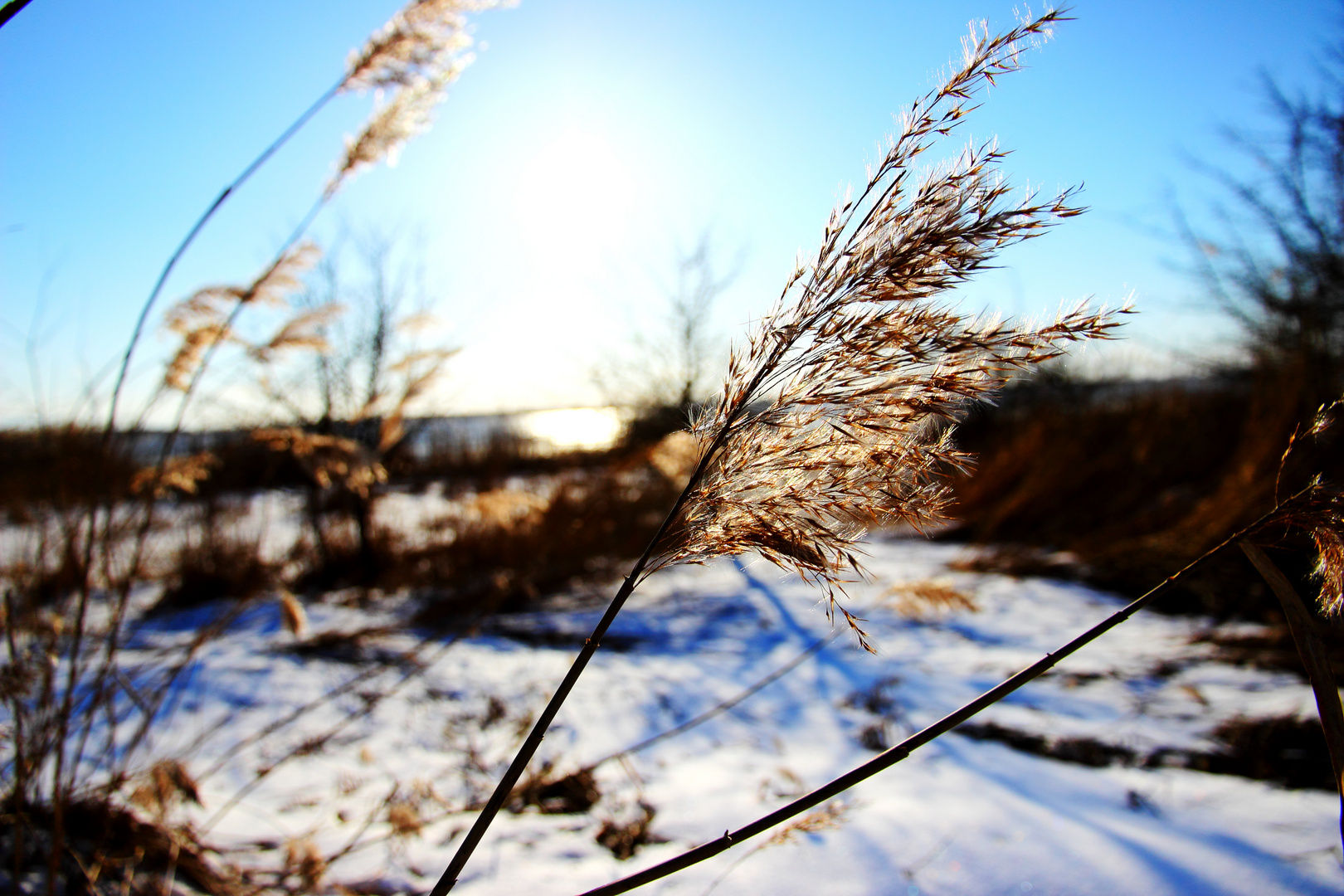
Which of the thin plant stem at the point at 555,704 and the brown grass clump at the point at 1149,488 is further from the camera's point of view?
the brown grass clump at the point at 1149,488

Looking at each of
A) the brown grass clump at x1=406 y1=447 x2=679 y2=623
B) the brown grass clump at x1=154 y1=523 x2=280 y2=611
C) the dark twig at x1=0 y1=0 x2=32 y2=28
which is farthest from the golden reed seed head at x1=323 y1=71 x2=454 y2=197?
the brown grass clump at x1=154 y1=523 x2=280 y2=611

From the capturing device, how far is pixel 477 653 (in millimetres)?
4031

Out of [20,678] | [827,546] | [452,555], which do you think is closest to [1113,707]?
[827,546]

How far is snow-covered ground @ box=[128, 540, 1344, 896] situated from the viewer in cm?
171

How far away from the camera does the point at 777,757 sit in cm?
258

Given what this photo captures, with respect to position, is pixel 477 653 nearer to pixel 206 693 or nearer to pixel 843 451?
pixel 206 693

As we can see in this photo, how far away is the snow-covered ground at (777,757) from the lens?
1.71m

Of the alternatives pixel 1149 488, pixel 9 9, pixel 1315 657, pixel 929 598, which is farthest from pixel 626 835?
pixel 1149 488

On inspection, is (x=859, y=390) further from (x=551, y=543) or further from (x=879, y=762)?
(x=551, y=543)

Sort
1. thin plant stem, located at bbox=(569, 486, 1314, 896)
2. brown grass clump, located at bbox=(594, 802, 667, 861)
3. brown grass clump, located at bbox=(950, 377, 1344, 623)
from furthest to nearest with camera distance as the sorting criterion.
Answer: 1. brown grass clump, located at bbox=(950, 377, 1344, 623)
2. brown grass clump, located at bbox=(594, 802, 667, 861)
3. thin plant stem, located at bbox=(569, 486, 1314, 896)

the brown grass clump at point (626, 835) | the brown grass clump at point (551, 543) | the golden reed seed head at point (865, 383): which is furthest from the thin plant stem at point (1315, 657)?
the brown grass clump at point (551, 543)

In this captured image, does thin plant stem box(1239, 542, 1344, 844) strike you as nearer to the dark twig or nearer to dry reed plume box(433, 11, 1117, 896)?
dry reed plume box(433, 11, 1117, 896)

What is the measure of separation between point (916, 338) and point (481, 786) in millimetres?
2198

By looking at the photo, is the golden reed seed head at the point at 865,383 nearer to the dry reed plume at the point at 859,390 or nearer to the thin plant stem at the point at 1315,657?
the dry reed plume at the point at 859,390
